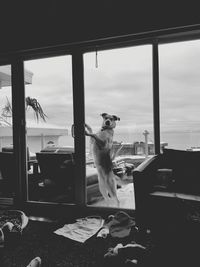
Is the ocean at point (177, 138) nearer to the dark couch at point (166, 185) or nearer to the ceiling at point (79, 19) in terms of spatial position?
the dark couch at point (166, 185)

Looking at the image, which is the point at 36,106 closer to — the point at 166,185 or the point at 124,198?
the point at 124,198

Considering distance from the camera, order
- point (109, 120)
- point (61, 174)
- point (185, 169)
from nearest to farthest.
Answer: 1. point (185, 169)
2. point (109, 120)
3. point (61, 174)

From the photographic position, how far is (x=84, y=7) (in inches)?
130

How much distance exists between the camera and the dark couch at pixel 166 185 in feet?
7.50

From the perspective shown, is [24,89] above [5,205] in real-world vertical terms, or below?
above

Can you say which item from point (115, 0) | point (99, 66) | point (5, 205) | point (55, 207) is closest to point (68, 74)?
point (99, 66)

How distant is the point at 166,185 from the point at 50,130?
6.08ft

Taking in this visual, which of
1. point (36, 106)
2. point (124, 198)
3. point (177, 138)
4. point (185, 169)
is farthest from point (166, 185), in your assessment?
point (36, 106)

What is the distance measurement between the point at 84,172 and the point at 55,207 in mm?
630

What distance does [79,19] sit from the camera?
3326 millimetres

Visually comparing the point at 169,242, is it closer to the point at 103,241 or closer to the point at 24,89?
the point at 103,241

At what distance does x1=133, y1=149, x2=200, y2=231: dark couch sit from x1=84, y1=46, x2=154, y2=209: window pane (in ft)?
1.49

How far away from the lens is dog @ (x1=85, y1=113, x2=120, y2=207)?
3285 millimetres

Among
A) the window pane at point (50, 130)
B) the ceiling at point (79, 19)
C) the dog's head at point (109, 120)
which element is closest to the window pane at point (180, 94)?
the ceiling at point (79, 19)
